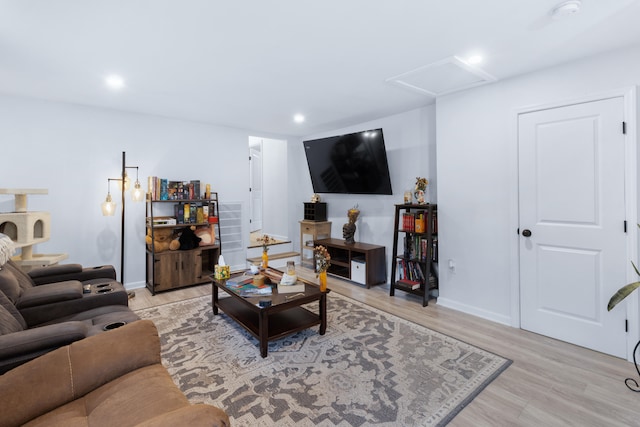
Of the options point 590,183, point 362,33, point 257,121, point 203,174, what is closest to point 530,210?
Result: point 590,183

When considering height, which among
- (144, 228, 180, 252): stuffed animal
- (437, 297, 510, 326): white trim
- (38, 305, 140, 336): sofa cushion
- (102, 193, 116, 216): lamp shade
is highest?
(102, 193, 116, 216): lamp shade

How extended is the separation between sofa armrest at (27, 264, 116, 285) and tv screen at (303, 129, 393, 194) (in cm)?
321

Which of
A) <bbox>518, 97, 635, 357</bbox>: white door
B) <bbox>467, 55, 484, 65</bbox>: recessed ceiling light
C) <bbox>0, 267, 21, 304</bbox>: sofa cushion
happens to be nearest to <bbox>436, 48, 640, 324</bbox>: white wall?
<bbox>518, 97, 635, 357</bbox>: white door

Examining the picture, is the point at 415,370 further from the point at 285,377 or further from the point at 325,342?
the point at 285,377

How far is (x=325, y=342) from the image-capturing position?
107 inches

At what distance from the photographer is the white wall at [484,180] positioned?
282 cm

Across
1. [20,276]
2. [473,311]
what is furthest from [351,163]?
[20,276]

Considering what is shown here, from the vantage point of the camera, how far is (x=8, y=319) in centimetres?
176

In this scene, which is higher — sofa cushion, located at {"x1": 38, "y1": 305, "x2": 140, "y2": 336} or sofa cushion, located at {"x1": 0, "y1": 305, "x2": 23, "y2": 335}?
sofa cushion, located at {"x1": 0, "y1": 305, "x2": 23, "y2": 335}

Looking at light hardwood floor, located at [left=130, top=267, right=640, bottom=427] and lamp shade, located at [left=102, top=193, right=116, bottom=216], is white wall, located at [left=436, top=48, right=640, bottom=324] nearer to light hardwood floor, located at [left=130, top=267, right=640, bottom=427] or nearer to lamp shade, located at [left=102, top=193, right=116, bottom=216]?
light hardwood floor, located at [left=130, top=267, right=640, bottom=427]

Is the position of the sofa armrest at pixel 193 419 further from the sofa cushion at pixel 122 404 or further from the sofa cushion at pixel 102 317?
the sofa cushion at pixel 102 317

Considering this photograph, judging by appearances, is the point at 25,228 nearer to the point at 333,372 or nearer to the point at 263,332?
the point at 263,332

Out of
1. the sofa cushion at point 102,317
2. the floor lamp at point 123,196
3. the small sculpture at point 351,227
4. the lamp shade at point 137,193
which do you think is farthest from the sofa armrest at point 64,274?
the small sculpture at point 351,227

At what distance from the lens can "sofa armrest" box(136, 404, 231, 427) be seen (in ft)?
3.16
